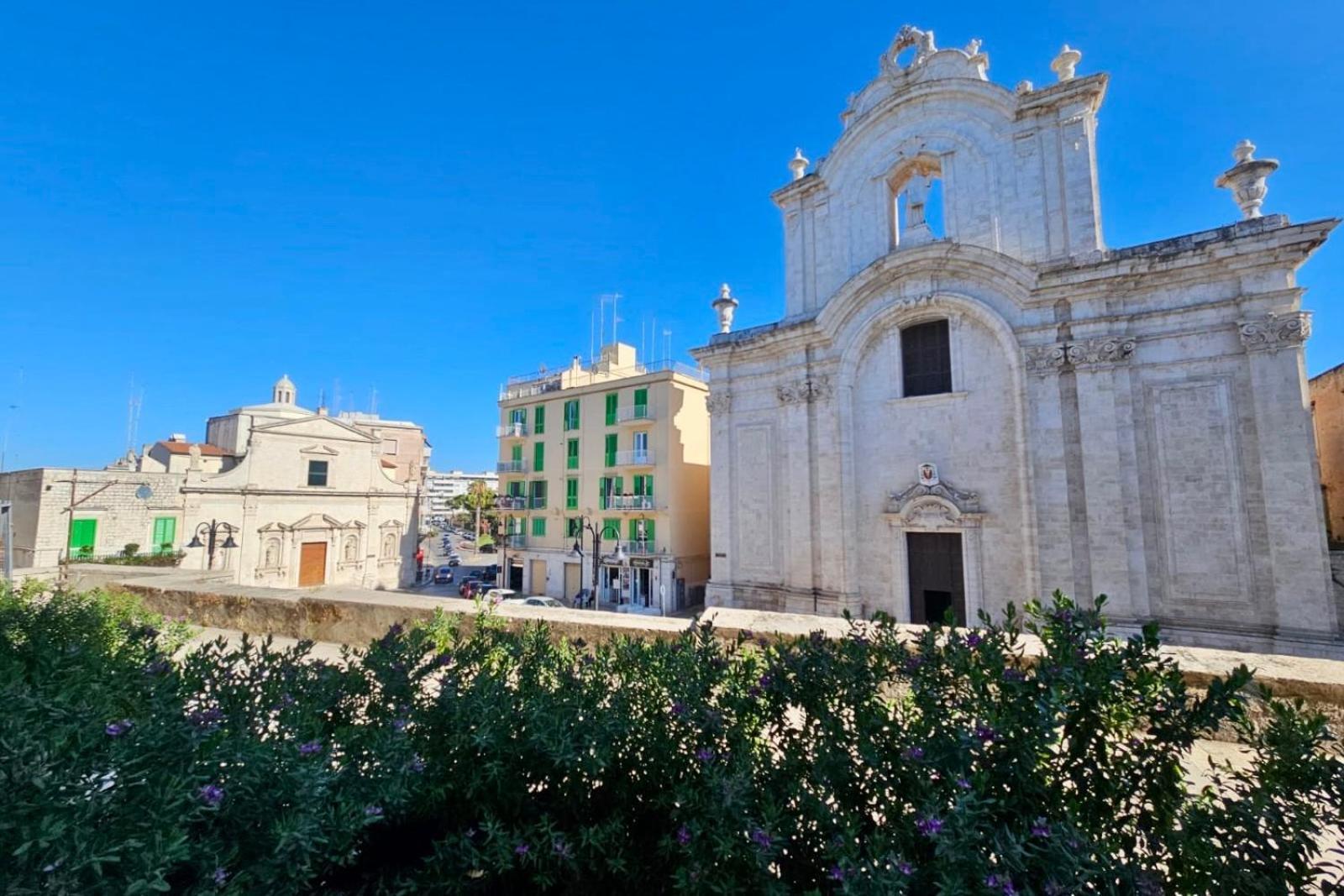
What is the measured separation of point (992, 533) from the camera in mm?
14211

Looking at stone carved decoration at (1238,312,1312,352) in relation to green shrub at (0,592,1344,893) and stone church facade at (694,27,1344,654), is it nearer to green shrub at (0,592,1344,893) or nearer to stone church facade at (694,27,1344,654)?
stone church facade at (694,27,1344,654)

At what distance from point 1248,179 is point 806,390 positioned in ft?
33.8

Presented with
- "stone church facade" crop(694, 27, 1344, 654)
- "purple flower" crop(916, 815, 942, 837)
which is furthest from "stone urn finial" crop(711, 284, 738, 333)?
"purple flower" crop(916, 815, 942, 837)

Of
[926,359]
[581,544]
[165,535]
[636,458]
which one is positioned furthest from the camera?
[581,544]

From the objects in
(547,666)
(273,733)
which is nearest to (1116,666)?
(547,666)

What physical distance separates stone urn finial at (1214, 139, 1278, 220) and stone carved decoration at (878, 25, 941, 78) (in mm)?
7734

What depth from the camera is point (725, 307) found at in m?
19.7

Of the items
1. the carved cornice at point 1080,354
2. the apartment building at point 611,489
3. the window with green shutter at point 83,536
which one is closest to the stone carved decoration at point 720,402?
the apartment building at point 611,489

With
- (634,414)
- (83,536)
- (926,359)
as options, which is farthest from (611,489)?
(83,536)

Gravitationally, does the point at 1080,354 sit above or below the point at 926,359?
below

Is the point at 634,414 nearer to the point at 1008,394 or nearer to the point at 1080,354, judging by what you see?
the point at 1008,394

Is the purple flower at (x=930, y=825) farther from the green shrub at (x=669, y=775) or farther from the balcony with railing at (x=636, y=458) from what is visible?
the balcony with railing at (x=636, y=458)

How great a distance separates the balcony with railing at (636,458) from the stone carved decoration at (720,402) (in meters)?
7.22

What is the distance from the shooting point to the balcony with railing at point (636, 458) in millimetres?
25750
